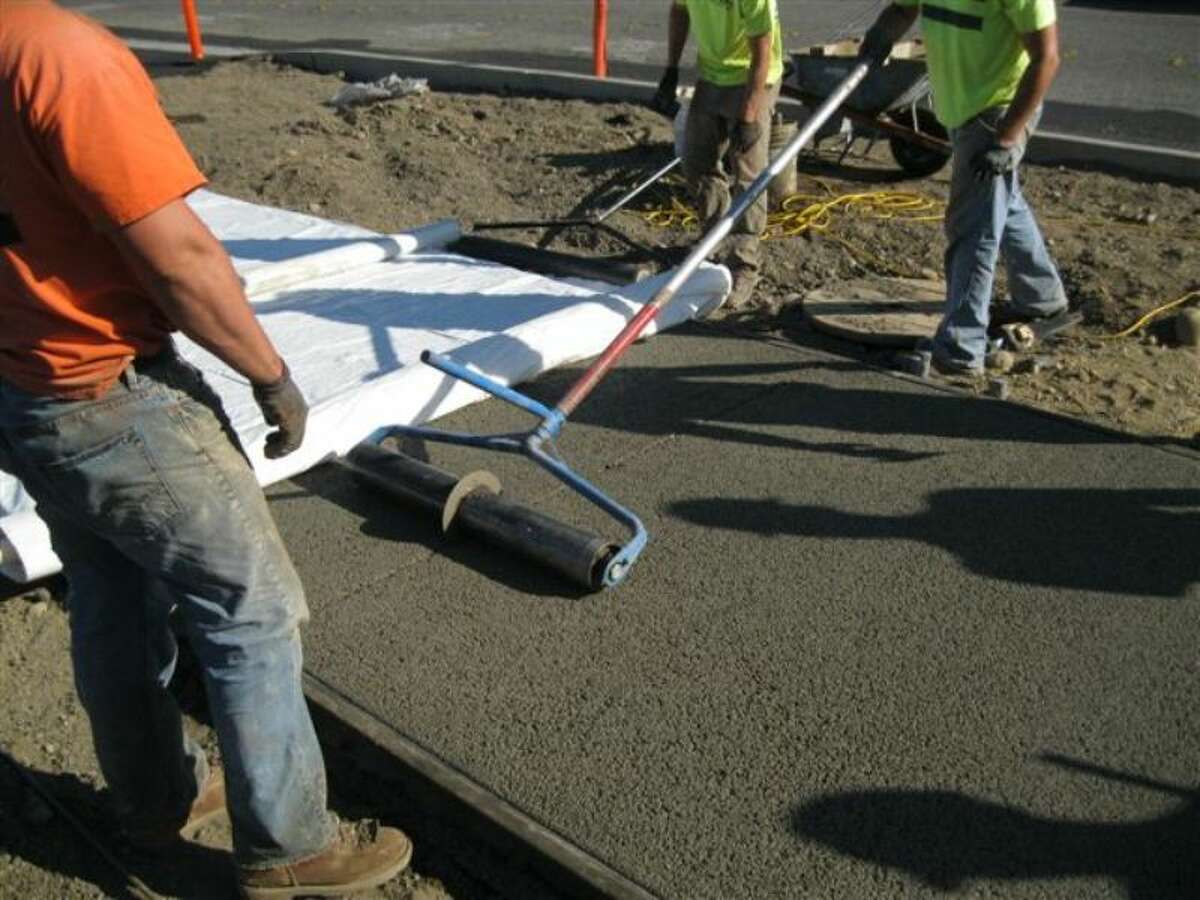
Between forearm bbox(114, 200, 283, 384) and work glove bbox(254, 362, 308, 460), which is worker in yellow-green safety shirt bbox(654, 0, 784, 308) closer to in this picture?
work glove bbox(254, 362, 308, 460)

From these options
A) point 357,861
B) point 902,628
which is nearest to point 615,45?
point 902,628

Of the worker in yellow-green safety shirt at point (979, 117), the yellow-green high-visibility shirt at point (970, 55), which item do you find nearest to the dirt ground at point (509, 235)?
the worker in yellow-green safety shirt at point (979, 117)

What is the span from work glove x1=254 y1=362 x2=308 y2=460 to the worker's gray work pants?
376 cm

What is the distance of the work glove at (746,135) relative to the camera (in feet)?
18.9

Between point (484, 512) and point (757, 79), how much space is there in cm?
296

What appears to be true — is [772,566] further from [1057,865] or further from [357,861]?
[357,861]

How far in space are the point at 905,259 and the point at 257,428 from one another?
371 centimetres

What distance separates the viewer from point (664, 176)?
7.49m

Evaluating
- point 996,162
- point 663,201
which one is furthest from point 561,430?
point 663,201

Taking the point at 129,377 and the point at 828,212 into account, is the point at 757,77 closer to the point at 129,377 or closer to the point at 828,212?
the point at 828,212

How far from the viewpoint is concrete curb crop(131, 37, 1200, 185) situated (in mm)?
7359

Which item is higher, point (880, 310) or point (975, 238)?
point (975, 238)

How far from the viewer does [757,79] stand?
5.54 metres

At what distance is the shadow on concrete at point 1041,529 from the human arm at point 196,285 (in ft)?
6.52
